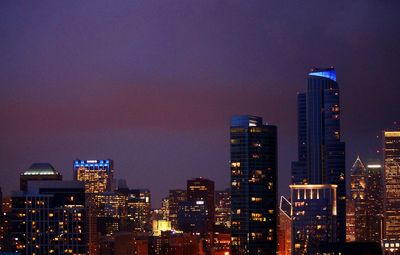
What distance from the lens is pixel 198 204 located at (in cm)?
14262

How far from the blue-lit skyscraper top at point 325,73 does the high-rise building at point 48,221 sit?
36177 millimetres

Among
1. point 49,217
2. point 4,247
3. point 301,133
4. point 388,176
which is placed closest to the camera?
point 49,217

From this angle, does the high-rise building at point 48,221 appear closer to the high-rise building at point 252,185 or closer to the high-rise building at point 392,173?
the high-rise building at point 252,185

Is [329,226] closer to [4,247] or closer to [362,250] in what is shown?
[362,250]

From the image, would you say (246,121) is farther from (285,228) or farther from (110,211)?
(110,211)

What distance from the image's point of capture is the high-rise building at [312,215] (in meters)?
106

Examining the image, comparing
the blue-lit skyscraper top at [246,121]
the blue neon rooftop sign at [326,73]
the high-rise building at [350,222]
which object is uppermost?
the blue neon rooftop sign at [326,73]

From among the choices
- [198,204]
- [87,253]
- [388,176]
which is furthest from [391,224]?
[87,253]

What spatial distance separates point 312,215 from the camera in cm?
10831

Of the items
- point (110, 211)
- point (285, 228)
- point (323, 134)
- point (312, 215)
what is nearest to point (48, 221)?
point (285, 228)

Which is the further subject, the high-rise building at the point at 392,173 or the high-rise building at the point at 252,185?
the high-rise building at the point at 392,173

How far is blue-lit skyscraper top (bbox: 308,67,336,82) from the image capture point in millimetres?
120625

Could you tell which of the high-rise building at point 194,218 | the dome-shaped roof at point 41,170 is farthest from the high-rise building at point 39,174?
the high-rise building at point 194,218

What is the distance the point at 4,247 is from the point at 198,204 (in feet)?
147
